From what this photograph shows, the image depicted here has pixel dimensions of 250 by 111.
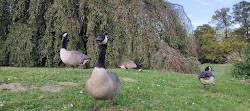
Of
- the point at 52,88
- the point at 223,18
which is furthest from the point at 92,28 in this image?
the point at 223,18

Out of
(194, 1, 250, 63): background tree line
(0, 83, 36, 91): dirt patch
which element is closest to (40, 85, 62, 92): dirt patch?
(0, 83, 36, 91): dirt patch

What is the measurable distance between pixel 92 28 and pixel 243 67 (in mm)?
12661

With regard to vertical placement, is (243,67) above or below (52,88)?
above

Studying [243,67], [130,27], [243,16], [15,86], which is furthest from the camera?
[243,16]

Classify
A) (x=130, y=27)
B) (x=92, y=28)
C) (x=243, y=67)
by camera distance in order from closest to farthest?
(x=130, y=27) < (x=92, y=28) < (x=243, y=67)

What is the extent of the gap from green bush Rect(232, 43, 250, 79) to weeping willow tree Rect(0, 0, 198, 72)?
15.4 feet

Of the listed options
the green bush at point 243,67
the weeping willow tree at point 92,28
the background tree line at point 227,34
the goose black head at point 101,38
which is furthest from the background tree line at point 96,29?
the background tree line at point 227,34

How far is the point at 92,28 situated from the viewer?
11.9m

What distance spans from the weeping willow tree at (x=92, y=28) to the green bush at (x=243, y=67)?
4.68m

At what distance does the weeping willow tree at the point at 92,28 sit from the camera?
1188 centimetres

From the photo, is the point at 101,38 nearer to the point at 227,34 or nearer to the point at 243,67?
the point at 243,67

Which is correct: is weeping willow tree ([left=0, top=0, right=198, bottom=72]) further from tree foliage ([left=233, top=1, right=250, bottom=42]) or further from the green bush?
tree foliage ([left=233, top=1, right=250, bottom=42])

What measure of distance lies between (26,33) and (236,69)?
18.0 meters

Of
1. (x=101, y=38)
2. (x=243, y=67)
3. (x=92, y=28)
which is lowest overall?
(x=243, y=67)
